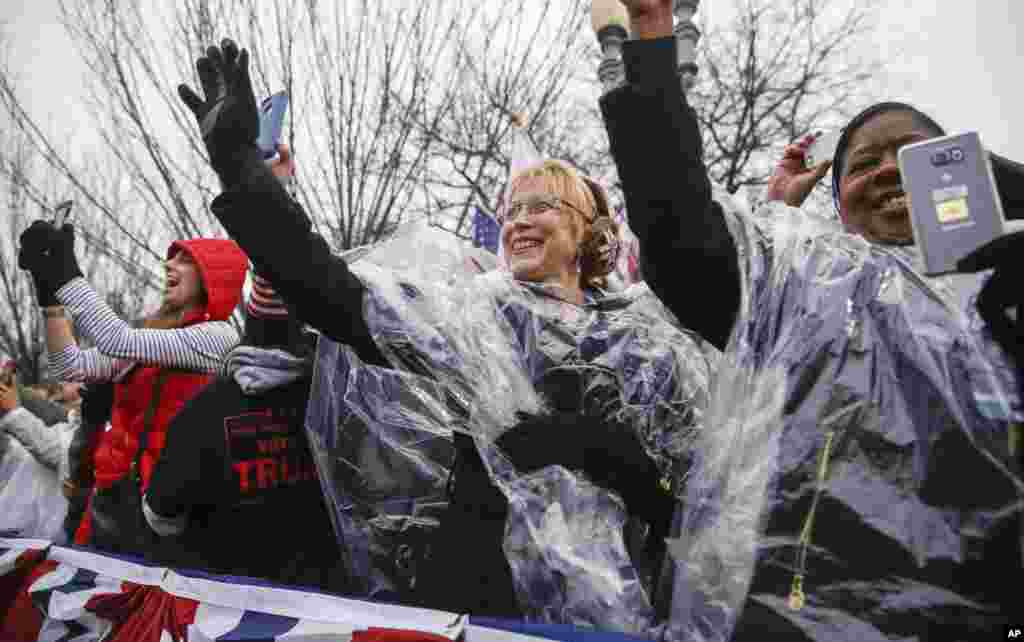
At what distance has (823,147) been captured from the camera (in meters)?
1.72

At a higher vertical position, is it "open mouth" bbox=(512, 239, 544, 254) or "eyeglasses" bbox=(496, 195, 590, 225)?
"eyeglasses" bbox=(496, 195, 590, 225)

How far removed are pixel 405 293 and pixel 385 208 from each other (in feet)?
12.8

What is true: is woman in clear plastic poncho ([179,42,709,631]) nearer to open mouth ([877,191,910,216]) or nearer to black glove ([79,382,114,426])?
open mouth ([877,191,910,216])

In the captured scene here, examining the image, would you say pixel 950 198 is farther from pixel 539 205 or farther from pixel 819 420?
pixel 539 205

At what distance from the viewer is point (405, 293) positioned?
1.62 meters

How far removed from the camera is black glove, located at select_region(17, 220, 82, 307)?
2.68 m

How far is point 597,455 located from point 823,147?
0.95 meters

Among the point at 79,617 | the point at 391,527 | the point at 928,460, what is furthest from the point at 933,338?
the point at 79,617

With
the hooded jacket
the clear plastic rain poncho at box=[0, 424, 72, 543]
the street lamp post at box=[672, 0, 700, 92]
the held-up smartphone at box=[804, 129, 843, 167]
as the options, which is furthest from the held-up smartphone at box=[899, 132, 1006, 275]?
the street lamp post at box=[672, 0, 700, 92]

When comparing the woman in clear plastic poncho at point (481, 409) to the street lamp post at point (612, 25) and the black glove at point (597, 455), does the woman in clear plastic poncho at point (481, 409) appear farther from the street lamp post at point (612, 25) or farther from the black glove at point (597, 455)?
the street lamp post at point (612, 25)

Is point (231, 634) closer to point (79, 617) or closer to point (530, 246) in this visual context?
point (79, 617)

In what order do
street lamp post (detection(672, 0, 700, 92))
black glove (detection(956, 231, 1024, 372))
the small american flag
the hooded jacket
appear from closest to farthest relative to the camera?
A: 1. black glove (detection(956, 231, 1024, 372))
2. the hooded jacket
3. the small american flag
4. street lamp post (detection(672, 0, 700, 92))

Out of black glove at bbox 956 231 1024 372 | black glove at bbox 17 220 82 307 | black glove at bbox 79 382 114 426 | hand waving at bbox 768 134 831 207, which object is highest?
black glove at bbox 17 220 82 307

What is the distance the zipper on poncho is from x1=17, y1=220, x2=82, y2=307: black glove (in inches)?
105
